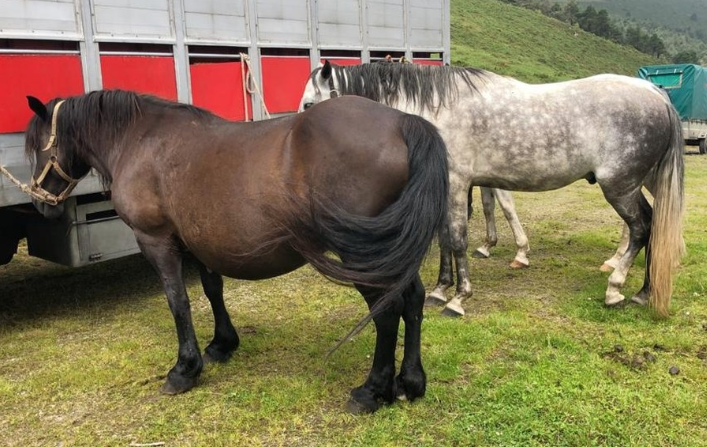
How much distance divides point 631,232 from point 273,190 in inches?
125

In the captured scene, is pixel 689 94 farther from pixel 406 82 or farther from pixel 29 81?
pixel 29 81

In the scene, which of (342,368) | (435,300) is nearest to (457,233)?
(435,300)

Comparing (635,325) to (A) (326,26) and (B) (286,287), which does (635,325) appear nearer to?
(B) (286,287)

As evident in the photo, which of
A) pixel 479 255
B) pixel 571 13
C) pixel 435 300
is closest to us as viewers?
pixel 435 300

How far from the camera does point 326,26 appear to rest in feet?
19.2

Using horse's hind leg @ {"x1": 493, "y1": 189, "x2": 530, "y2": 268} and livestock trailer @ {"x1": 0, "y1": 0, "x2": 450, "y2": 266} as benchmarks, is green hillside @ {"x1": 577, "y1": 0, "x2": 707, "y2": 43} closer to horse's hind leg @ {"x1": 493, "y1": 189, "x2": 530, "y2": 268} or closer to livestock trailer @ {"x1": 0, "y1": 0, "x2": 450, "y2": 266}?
horse's hind leg @ {"x1": 493, "y1": 189, "x2": 530, "y2": 268}

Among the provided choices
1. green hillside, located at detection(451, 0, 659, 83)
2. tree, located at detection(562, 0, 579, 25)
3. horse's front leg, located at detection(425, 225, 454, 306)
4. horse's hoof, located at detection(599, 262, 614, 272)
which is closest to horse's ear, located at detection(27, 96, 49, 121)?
horse's front leg, located at detection(425, 225, 454, 306)

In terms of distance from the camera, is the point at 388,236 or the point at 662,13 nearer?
the point at 388,236

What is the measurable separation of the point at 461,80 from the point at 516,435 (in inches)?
115

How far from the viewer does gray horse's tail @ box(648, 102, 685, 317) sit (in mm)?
4355

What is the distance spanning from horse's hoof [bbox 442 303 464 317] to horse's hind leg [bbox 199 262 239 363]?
67.9 inches

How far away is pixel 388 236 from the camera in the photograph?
289 cm

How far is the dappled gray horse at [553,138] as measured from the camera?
4422 mm

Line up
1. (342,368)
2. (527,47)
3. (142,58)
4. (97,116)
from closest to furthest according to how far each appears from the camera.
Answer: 1. (97,116)
2. (342,368)
3. (142,58)
4. (527,47)
